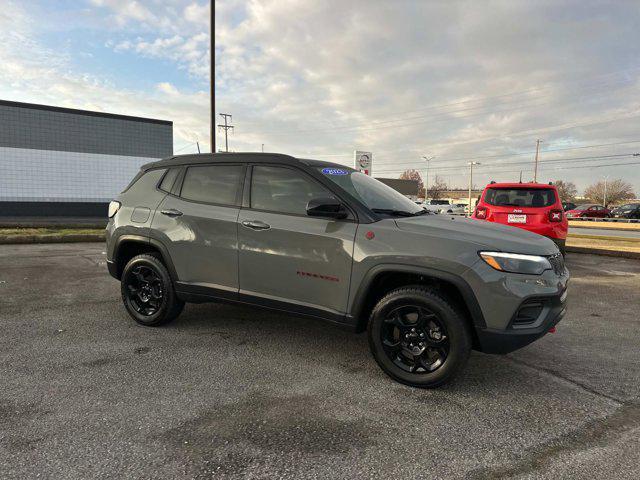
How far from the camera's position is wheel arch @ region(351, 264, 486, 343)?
2955 mm

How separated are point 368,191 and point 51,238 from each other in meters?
11.1

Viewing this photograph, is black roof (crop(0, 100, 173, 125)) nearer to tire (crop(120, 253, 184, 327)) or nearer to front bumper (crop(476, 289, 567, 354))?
tire (crop(120, 253, 184, 327))

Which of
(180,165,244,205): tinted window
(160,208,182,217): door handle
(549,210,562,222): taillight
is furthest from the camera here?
(549,210,562,222): taillight

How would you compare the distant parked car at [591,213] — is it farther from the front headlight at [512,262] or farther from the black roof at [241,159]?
the black roof at [241,159]

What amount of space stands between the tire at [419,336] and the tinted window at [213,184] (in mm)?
1777

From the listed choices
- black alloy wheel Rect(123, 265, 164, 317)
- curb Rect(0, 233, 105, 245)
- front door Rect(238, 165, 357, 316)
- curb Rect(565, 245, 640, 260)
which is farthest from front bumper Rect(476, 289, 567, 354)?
curb Rect(0, 233, 105, 245)

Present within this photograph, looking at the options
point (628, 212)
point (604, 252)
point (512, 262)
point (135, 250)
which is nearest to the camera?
point (512, 262)

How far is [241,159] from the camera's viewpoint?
406cm

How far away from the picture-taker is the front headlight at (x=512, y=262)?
2.93m

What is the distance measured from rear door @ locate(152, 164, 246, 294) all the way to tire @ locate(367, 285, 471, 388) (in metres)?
1.43

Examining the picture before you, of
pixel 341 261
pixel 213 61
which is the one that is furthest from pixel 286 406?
pixel 213 61

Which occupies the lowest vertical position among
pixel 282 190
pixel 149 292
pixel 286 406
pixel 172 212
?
pixel 286 406

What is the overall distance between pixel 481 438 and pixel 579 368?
169 centimetres

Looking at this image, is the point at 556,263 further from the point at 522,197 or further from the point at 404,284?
the point at 522,197
